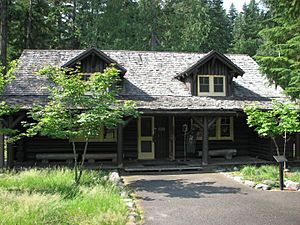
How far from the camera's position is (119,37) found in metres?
31.5

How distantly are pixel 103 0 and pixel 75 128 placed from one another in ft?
82.8

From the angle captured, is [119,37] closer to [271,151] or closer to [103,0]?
[103,0]

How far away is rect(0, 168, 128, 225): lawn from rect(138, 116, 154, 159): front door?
20.2 feet

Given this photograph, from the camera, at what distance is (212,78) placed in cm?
1705

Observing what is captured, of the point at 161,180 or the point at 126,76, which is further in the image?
the point at 126,76

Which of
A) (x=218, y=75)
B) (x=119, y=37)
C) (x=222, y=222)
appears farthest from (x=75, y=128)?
(x=119, y=37)

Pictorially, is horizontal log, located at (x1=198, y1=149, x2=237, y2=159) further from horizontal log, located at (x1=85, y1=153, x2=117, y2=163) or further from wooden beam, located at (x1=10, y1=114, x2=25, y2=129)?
wooden beam, located at (x1=10, y1=114, x2=25, y2=129)

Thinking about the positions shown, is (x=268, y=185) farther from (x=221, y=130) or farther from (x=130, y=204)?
(x=221, y=130)

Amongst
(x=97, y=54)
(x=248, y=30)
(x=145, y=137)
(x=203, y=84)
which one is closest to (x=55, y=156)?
(x=145, y=137)

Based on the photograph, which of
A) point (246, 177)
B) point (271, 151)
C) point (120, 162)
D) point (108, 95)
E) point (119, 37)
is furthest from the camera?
point (119, 37)

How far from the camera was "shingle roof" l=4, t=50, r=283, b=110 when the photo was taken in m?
14.9

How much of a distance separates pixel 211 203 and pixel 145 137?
27.5 ft

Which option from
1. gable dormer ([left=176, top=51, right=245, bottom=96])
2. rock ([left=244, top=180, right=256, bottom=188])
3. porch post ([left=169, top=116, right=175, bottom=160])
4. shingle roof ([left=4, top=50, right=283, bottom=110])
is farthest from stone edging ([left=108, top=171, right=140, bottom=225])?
gable dormer ([left=176, top=51, right=245, bottom=96])

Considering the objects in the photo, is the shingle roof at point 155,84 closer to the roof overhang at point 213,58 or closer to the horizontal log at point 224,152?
the roof overhang at point 213,58
